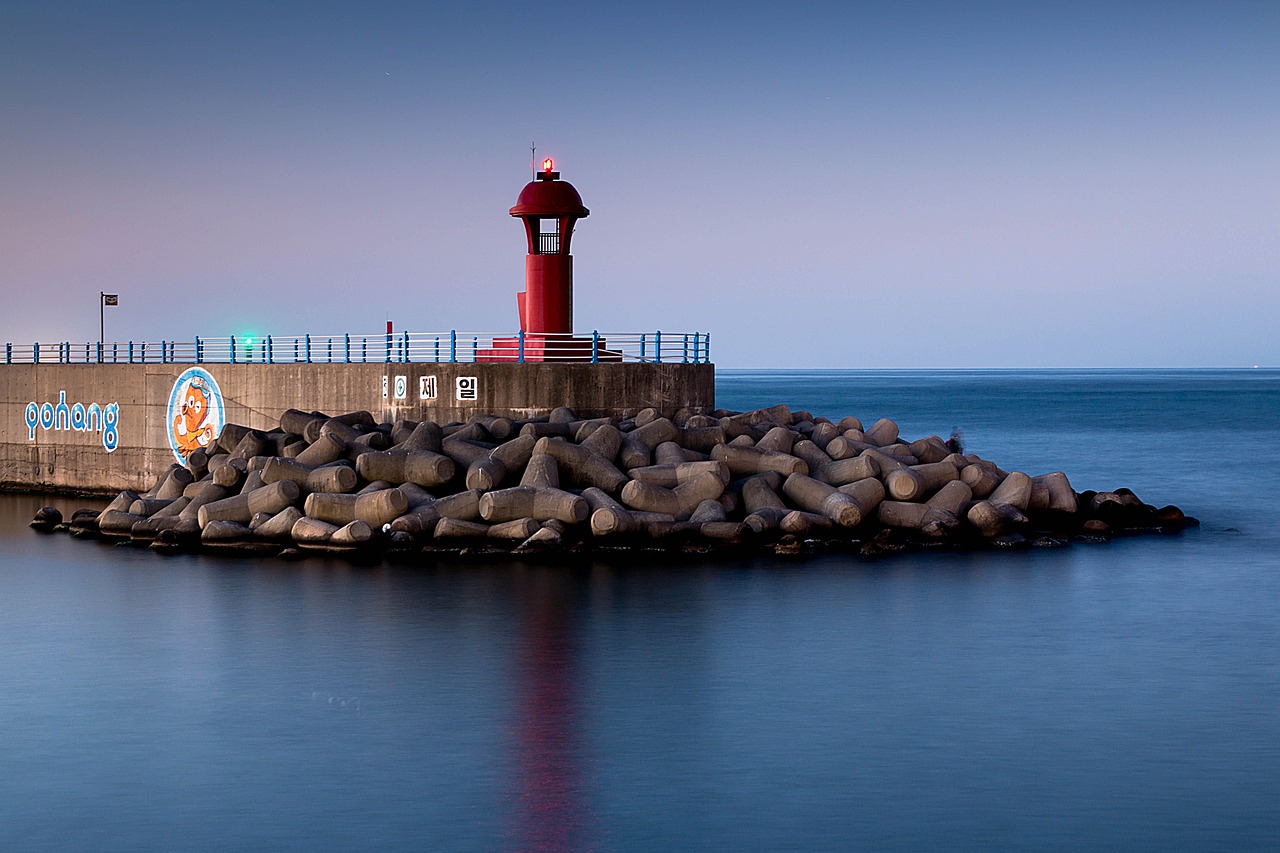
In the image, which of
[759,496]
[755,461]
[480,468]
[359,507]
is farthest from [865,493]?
[359,507]

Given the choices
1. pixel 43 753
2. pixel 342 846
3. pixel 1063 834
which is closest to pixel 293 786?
pixel 342 846

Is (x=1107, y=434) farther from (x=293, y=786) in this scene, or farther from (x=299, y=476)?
(x=293, y=786)

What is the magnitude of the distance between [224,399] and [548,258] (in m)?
6.71

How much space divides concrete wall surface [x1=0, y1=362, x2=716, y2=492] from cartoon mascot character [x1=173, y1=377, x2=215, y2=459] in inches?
1.0

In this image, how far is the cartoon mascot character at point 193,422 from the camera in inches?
1069

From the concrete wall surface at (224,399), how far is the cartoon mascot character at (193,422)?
0.09 feet

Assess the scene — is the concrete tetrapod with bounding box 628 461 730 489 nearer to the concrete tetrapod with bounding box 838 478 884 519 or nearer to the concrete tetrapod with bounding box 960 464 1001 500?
the concrete tetrapod with bounding box 838 478 884 519

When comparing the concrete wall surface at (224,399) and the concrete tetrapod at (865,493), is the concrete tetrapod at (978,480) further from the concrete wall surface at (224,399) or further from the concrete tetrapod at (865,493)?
the concrete wall surface at (224,399)

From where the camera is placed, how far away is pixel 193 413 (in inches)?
1080

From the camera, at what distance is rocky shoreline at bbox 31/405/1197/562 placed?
19.0 meters

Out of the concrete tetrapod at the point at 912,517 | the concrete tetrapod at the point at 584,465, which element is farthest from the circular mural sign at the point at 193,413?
the concrete tetrapod at the point at 912,517

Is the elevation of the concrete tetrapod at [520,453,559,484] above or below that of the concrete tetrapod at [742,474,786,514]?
above

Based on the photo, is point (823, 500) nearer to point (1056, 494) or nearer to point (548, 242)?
point (1056, 494)

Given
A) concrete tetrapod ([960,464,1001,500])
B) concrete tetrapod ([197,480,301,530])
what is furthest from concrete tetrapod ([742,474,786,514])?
concrete tetrapod ([197,480,301,530])
